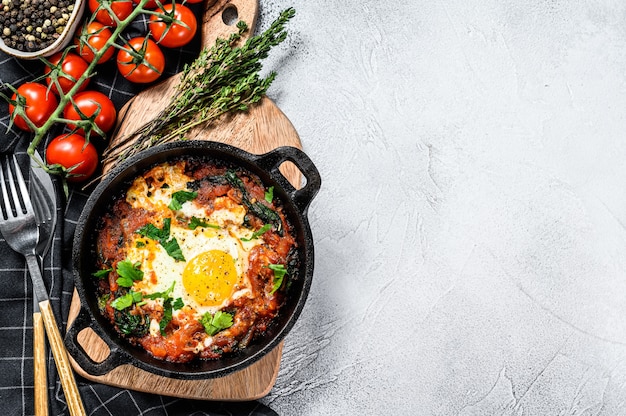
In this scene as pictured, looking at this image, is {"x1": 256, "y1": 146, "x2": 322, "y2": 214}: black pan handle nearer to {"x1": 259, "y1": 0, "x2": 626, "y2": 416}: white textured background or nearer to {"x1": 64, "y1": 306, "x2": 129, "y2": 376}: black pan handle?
{"x1": 259, "y1": 0, "x2": 626, "y2": 416}: white textured background

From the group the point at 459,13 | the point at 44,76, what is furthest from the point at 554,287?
the point at 44,76

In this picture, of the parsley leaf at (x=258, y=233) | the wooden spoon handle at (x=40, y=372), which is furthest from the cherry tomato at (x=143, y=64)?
the wooden spoon handle at (x=40, y=372)

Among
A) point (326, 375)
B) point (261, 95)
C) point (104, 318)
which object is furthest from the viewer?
point (326, 375)

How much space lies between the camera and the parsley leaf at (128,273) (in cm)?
281

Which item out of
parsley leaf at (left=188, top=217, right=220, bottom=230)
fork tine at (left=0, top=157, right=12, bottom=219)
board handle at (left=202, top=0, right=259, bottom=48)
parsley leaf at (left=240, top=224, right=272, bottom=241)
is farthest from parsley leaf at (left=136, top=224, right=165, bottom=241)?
board handle at (left=202, top=0, right=259, bottom=48)

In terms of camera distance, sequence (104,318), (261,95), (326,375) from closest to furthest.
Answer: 1. (104,318)
2. (261,95)
3. (326,375)

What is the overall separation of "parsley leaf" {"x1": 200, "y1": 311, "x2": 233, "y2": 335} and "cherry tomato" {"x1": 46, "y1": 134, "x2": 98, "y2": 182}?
885 millimetres

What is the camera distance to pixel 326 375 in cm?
342

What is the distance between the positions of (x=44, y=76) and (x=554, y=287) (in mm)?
2684

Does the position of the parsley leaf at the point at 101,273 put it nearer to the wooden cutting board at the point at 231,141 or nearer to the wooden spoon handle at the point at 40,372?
the wooden cutting board at the point at 231,141

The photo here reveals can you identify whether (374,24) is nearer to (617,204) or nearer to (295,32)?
(295,32)

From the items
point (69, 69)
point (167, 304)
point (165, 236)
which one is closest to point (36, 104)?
point (69, 69)

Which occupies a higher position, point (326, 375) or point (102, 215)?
point (102, 215)

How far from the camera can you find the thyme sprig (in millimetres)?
3072
